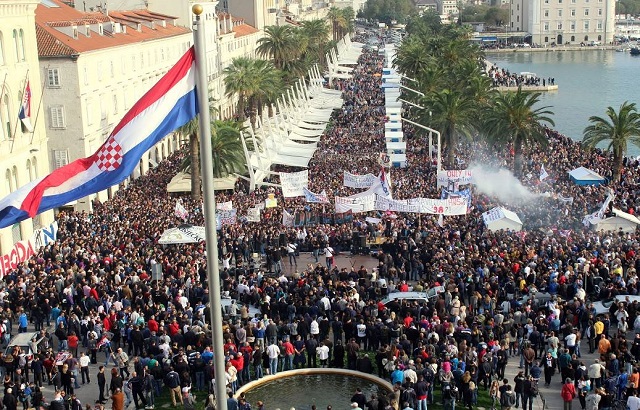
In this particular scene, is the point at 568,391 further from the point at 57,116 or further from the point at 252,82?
the point at 252,82

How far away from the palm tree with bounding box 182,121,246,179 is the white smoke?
47.9 ft

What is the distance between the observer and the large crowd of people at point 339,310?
73.7 feet

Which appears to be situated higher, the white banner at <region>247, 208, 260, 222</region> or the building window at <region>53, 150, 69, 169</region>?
the building window at <region>53, 150, 69, 169</region>

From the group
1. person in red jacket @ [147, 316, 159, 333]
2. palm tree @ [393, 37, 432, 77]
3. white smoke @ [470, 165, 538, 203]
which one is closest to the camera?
person in red jacket @ [147, 316, 159, 333]

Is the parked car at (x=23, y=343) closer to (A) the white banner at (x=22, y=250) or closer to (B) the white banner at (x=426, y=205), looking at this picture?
(A) the white banner at (x=22, y=250)

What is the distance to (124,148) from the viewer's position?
11977 millimetres

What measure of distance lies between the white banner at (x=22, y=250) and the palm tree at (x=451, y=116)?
3153 centimetres

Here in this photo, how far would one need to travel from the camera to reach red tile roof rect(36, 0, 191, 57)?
53.2m

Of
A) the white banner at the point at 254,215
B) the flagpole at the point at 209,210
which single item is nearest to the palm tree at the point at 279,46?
the white banner at the point at 254,215

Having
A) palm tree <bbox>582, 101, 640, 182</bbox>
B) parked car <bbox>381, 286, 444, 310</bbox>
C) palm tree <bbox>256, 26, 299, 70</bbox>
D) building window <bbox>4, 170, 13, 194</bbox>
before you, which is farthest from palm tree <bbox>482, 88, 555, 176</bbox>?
palm tree <bbox>256, 26, 299, 70</bbox>

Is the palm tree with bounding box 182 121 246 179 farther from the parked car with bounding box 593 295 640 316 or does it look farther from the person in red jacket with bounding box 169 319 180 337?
the parked car with bounding box 593 295 640 316

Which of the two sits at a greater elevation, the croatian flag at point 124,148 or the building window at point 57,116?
the croatian flag at point 124,148

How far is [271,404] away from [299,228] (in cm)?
1666

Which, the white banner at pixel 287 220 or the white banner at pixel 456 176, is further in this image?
the white banner at pixel 456 176
